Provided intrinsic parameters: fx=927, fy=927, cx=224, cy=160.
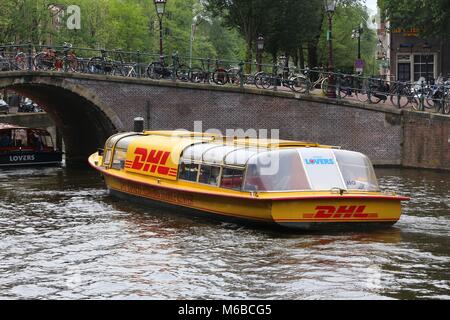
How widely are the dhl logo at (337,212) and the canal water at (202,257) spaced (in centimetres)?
33

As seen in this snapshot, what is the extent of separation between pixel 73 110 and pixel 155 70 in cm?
537

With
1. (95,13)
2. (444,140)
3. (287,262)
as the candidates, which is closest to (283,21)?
(444,140)

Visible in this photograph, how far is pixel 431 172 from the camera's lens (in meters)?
28.1

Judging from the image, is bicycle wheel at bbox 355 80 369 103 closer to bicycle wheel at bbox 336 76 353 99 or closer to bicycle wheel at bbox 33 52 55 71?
bicycle wheel at bbox 336 76 353 99

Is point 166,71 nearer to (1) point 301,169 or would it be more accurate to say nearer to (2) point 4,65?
(2) point 4,65

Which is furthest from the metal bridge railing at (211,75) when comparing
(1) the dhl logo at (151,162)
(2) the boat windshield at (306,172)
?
(2) the boat windshield at (306,172)

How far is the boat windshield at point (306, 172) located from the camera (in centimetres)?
1650

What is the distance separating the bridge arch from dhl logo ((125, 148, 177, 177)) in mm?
10523

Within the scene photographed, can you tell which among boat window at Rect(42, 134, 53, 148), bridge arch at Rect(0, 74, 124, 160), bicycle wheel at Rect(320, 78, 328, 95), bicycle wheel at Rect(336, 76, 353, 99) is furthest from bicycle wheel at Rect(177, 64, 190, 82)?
boat window at Rect(42, 134, 53, 148)

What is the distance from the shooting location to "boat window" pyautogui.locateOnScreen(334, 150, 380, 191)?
55.1ft

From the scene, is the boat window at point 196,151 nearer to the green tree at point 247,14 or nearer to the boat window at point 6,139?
the boat window at point 6,139
